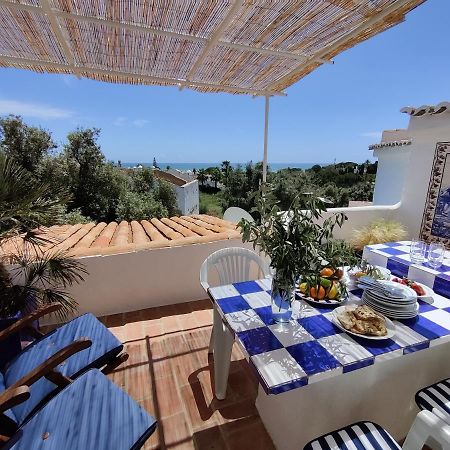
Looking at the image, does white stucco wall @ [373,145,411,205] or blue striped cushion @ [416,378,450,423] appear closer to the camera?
blue striped cushion @ [416,378,450,423]

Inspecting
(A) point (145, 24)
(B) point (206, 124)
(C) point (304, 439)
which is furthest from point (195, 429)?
(B) point (206, 124)

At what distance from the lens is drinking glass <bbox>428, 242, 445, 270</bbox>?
72.2 inches

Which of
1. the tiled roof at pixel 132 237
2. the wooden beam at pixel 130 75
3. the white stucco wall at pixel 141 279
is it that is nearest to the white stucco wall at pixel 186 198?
the tiled roof at pixel 132 237

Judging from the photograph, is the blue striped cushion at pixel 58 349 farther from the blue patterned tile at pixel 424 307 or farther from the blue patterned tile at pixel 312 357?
the blue patterned tile at pixel 424 307

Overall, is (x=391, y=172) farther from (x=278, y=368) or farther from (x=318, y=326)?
(x=278, y=368)

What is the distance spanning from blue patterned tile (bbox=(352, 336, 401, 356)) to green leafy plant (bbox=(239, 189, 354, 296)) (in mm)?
349

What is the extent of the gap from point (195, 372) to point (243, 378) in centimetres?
37

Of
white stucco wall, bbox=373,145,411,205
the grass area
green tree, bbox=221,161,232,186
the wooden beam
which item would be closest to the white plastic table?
the wooden beam

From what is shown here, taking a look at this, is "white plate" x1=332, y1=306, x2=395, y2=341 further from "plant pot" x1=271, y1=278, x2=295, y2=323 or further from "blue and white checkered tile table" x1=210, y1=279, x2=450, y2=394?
"plant pot" x1=271, y1=278, x2=295, y2=323

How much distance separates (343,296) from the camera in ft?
4.96

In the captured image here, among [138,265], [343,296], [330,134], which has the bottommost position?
[138,265]

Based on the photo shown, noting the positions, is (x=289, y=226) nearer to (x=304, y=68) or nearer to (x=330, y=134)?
(x=304, y=68)

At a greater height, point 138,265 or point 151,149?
point 151,149

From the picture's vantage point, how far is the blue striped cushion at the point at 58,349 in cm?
142
